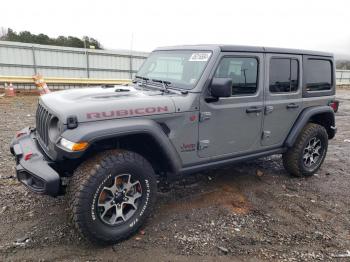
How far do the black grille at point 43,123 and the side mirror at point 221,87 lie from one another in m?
1.73

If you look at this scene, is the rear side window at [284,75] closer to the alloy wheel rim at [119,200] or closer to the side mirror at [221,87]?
the side mirror at [221,87]

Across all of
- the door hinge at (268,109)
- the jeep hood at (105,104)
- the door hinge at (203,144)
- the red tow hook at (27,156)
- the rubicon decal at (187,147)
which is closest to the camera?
the jeep hood at (105,104)

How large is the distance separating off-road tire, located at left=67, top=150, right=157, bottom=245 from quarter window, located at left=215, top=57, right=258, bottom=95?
1.45 metres

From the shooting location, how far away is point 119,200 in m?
3.08

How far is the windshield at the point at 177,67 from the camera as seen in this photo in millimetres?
3607

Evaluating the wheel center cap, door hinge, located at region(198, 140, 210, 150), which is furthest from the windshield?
the wheel center cap

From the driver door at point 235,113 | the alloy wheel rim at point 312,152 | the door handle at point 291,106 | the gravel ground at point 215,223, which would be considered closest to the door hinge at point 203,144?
the driver door at point 235,113

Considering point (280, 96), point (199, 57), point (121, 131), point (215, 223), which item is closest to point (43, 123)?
point (121, 131)

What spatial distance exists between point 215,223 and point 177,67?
1933 millimetres

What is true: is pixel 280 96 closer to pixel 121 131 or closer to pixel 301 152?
pixel 301 152

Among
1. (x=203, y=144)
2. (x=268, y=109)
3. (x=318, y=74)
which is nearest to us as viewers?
(x=203, y=144)

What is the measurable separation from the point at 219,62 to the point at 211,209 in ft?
5.84

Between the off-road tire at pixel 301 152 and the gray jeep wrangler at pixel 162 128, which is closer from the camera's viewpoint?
the gray jeep wrangler at pixel 162 128

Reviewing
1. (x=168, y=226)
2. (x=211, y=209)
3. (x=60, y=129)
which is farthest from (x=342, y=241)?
(x=60, y=129)
